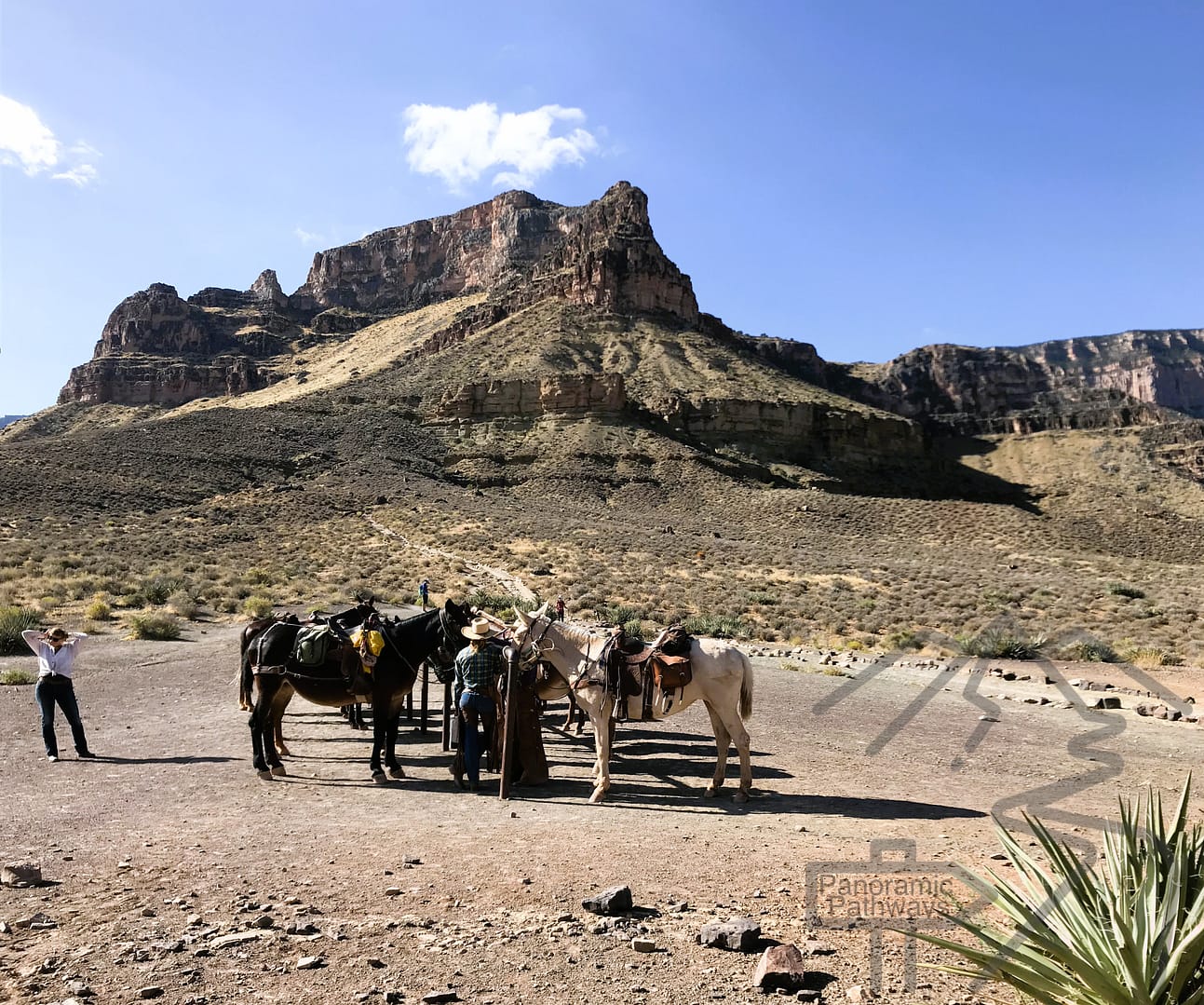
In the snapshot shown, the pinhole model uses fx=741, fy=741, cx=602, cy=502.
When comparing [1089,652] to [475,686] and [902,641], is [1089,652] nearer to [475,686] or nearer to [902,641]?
[902,641]

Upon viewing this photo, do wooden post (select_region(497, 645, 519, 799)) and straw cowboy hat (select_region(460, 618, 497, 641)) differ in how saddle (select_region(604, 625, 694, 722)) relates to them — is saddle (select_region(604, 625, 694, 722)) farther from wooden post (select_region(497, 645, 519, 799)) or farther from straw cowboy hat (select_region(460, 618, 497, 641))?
straw cowboy hat (select_region(460, 618, 497, 641))

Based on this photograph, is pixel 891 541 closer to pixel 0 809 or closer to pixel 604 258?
pixel 0 809

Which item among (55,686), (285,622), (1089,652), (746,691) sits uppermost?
(285,622)

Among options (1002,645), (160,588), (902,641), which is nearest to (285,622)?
(1002,645)

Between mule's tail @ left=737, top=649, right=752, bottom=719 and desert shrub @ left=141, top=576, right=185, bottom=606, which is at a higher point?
mule's tail @ left=737, top=649, right=752, bottom=719

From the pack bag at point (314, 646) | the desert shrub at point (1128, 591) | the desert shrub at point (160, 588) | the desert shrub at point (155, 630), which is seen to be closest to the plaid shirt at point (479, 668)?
the pack bag at point (314, 646)

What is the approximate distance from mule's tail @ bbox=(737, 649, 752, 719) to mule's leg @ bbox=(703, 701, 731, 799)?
0.26 meters

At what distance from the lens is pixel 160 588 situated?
23.5 meters

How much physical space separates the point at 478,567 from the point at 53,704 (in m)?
24.6

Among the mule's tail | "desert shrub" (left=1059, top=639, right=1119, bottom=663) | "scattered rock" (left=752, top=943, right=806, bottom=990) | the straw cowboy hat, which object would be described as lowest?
"desert shrub" (left=1059, top=639, right=1119, bottom=663)

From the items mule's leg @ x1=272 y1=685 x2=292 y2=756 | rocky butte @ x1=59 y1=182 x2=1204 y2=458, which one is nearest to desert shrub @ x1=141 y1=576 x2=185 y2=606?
mule's leg @ x1=272 y1=685 x2=292 y2=756

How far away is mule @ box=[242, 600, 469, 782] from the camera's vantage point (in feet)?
26.2

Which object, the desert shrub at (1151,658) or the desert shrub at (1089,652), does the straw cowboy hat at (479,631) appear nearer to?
the desert shrub at (1089,652)

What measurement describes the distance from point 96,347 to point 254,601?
182145 millimetres
